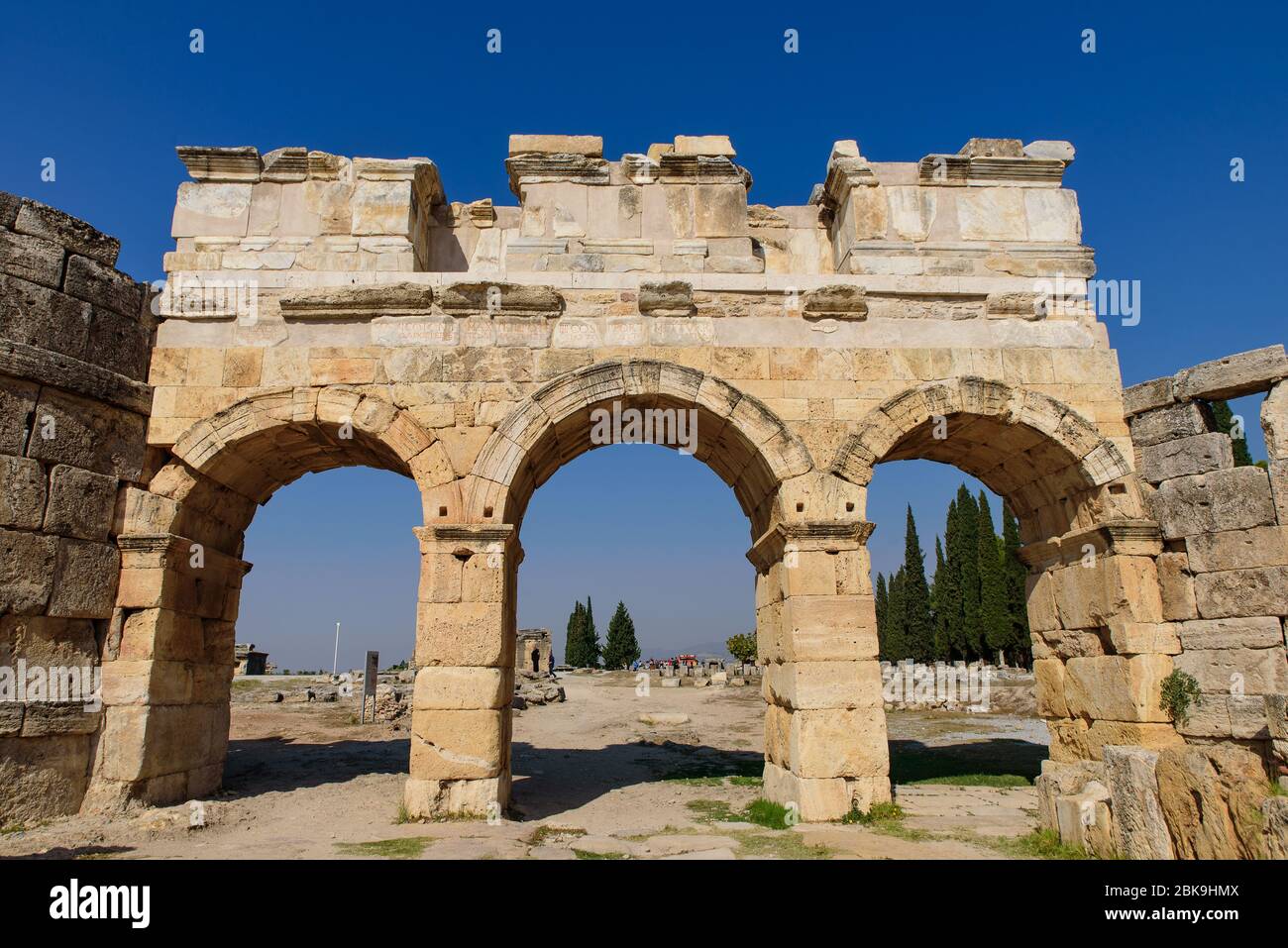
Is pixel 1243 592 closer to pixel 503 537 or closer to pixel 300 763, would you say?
pixel 503 537

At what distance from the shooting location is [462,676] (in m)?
6.82

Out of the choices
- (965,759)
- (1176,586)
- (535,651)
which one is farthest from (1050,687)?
(535,651)

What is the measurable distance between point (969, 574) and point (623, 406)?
28.4 meters

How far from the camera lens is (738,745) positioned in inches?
505

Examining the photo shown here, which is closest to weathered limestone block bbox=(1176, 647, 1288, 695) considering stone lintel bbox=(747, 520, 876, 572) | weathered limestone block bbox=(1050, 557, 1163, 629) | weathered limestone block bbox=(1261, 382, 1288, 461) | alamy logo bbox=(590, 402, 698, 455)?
weathered limestone block bbox=(1050, 557, 1163, 629)

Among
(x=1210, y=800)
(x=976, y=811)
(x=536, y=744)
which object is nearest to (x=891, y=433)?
(x=976, y=811)

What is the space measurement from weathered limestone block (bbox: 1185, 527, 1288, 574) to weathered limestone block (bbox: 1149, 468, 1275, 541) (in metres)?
0.06

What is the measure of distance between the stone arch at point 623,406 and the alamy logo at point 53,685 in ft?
11.3

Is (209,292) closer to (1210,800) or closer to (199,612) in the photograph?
(199,612)

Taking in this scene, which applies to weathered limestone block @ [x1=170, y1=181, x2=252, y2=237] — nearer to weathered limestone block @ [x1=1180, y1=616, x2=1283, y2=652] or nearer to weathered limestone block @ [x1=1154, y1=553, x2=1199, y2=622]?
weathered limestone block @ [x1=1154, y1=553, x2=1199, y2=622]

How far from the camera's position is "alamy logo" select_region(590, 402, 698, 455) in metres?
7.92

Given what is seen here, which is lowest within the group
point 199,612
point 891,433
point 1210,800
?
point 1210,800

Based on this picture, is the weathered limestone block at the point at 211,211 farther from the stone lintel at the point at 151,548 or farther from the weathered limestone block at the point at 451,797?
the weathered limestone block at the point at 451,797

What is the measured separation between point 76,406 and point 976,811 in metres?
8.62
